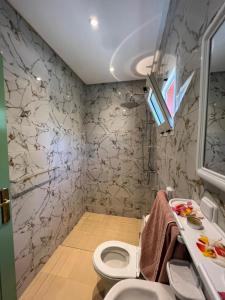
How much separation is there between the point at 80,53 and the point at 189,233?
2.11m

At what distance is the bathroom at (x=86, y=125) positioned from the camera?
106 cm

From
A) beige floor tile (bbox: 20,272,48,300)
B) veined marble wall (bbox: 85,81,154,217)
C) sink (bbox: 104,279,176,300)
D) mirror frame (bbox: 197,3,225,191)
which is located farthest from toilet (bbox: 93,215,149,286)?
veined marble wall (bbox: 85,81,154,217)

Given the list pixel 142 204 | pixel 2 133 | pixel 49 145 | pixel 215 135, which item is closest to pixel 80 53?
pixel 49 145

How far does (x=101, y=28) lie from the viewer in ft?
4.86

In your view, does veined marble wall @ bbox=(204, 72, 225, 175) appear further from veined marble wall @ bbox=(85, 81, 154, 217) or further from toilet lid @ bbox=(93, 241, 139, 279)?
veined marble wall @ bbox=(85, 81, 154, 217)

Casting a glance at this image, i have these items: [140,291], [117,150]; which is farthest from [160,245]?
[117,150]

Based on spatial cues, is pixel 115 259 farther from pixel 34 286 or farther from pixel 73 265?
pixel 34 286

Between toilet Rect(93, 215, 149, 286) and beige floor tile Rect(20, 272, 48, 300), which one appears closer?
toilet Rect(93, 215, 149, 286)

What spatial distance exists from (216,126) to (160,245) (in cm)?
66

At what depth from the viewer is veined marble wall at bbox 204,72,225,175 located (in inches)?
22.1

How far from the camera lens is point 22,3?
1241mm

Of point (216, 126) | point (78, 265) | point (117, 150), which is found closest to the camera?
point (216, 126)

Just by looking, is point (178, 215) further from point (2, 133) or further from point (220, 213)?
point (2, 133)

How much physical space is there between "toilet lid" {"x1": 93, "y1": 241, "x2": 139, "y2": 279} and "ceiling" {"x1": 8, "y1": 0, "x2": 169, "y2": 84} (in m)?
2.10
